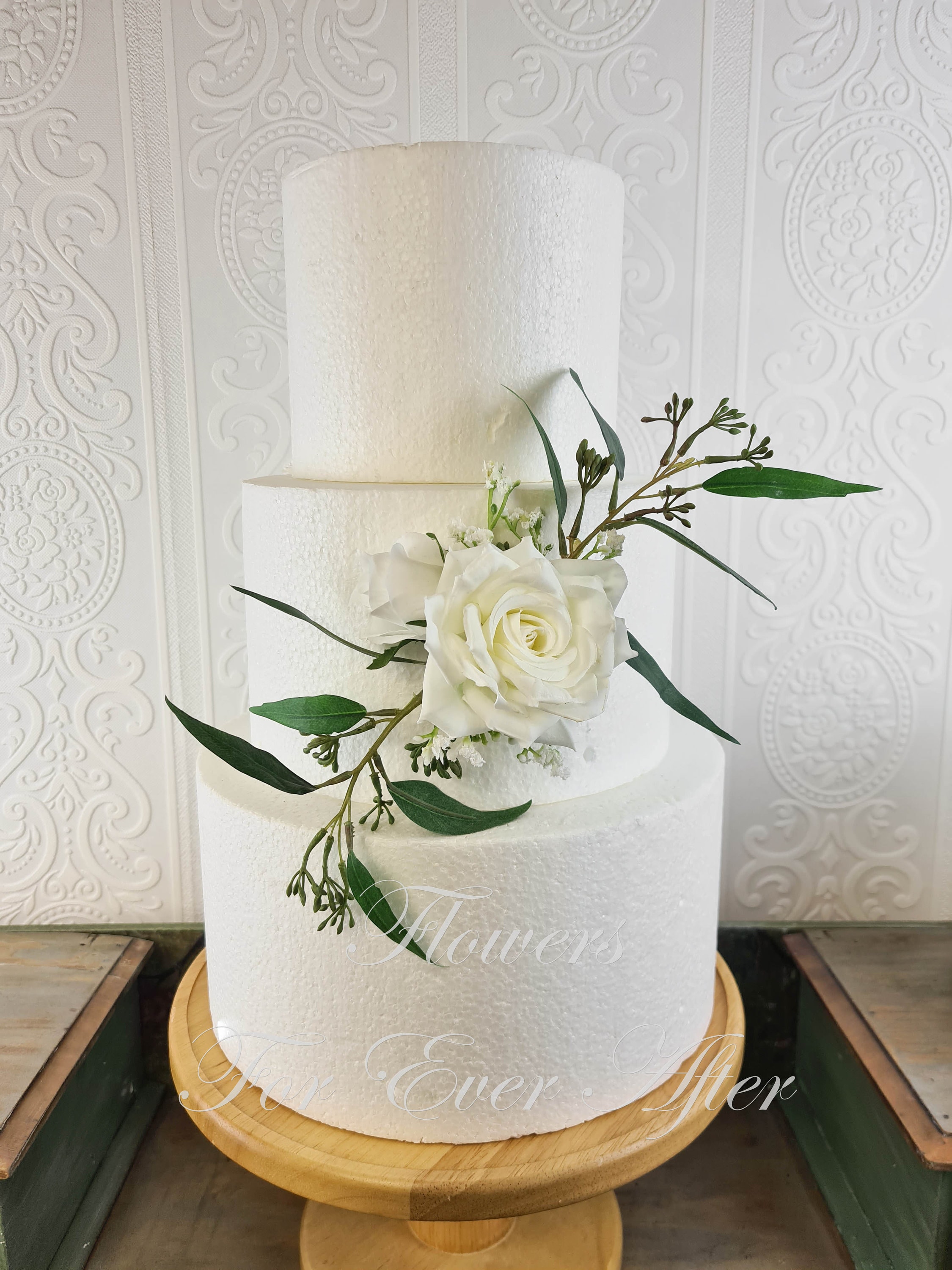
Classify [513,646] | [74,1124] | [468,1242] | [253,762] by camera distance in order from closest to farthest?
[513,646]
[253,762]
[468,1242]
[74,1124]

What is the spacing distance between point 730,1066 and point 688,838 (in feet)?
0.78

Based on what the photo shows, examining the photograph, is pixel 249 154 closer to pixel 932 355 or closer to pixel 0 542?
pixel 0 542

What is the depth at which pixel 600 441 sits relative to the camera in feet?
2.75

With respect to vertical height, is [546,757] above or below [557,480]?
below

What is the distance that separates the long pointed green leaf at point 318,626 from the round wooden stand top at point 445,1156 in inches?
16.1

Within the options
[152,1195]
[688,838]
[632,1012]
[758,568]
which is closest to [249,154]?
[758,568]

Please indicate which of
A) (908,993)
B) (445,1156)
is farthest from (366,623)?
(908,993)

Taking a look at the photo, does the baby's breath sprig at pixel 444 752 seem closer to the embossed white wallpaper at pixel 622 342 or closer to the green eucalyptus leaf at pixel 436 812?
the green eucalyptus leaf at pixel 436 812

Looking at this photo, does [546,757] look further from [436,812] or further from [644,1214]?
[644,1214]

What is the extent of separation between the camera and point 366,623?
0.72m

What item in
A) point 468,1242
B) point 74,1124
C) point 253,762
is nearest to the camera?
point 253,762

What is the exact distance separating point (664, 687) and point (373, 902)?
28 centimetres

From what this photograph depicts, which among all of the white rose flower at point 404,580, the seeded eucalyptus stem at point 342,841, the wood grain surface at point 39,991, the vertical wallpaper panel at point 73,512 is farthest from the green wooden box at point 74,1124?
the white rose flower at point 404,580

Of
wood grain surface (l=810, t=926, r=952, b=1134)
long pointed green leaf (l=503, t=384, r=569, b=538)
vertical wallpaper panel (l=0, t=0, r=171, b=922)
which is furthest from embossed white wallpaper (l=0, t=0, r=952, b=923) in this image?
long pointed green leaf (l=503, t=384, r=569, b=538)
